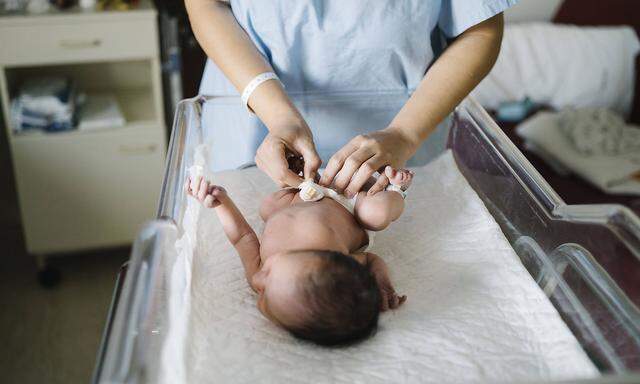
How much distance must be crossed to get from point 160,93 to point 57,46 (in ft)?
1.00

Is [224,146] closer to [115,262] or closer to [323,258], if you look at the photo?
[323,258]

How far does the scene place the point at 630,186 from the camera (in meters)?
1.97

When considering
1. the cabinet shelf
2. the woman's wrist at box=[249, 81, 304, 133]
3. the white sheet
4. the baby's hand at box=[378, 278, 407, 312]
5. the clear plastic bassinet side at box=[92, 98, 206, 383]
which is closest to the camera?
the clear plastic bassinet side at box=[92, 98, 206, 383]

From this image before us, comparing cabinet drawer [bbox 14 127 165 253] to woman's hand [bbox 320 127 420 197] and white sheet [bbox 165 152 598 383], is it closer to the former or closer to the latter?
white sheet [bbox 165 152 598 383]

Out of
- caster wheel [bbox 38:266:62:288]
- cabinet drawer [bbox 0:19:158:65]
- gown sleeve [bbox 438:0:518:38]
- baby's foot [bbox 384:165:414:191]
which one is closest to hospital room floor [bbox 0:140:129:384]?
caster wheel [bbox 38:266:62:288]

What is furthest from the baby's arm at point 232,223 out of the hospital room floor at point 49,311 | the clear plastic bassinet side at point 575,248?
the hospital room floor at point 49,311

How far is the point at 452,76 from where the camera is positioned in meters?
1.10

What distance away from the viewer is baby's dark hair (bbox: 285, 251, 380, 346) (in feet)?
2.68

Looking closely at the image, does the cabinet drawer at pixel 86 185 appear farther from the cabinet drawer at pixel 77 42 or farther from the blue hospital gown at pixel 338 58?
the blue hospital gown at pixel 338 58

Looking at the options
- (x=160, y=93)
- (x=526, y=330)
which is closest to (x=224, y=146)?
(x=526, y=330)

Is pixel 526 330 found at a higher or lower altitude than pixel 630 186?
higher

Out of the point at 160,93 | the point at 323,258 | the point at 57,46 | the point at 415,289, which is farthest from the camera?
the point at 160,93

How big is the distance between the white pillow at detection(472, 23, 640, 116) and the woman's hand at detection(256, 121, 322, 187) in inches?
57.8

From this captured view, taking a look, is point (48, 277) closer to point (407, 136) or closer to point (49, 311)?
point (49, 311)
